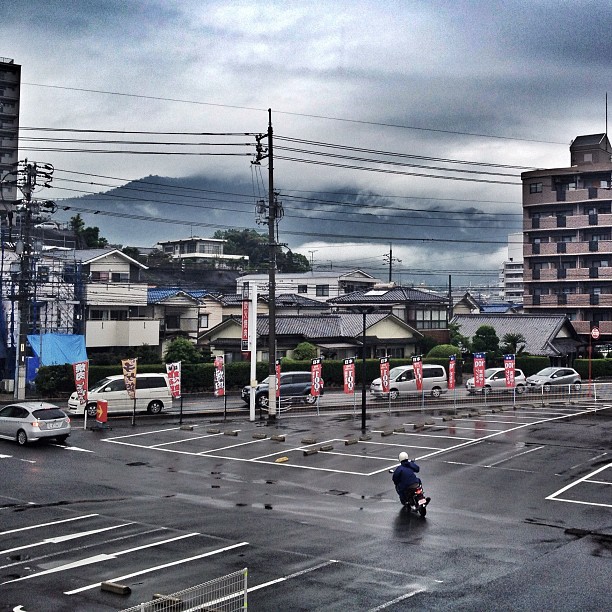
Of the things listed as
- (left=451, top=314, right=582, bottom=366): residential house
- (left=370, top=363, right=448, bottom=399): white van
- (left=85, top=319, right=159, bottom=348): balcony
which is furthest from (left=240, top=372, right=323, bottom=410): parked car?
(left=451, top=314, right=582, bottom=366): residential house

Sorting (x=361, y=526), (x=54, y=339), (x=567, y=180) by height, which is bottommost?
(x=361, y=526)

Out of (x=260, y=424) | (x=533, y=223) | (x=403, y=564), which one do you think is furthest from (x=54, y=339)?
(x=533, y=223)

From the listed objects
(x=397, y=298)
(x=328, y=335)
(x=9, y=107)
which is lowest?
(x=328, y=335)

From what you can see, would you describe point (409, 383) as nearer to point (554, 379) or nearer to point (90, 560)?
point (554, 379)

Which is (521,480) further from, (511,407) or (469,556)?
(511,407)

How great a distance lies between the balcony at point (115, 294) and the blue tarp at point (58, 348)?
8.32m

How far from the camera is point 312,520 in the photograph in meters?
17.1

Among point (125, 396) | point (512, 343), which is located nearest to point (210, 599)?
point (125, 396)

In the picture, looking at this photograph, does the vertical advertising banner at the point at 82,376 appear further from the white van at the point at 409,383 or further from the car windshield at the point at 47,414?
the white van at the point at 409,383

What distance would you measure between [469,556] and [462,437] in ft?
52.9

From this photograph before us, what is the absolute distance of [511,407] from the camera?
4147 cm

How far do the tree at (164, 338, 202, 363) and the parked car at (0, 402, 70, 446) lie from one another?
22.7 metres

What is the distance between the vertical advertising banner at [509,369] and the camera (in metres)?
45.0

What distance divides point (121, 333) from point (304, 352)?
14.9 metres
